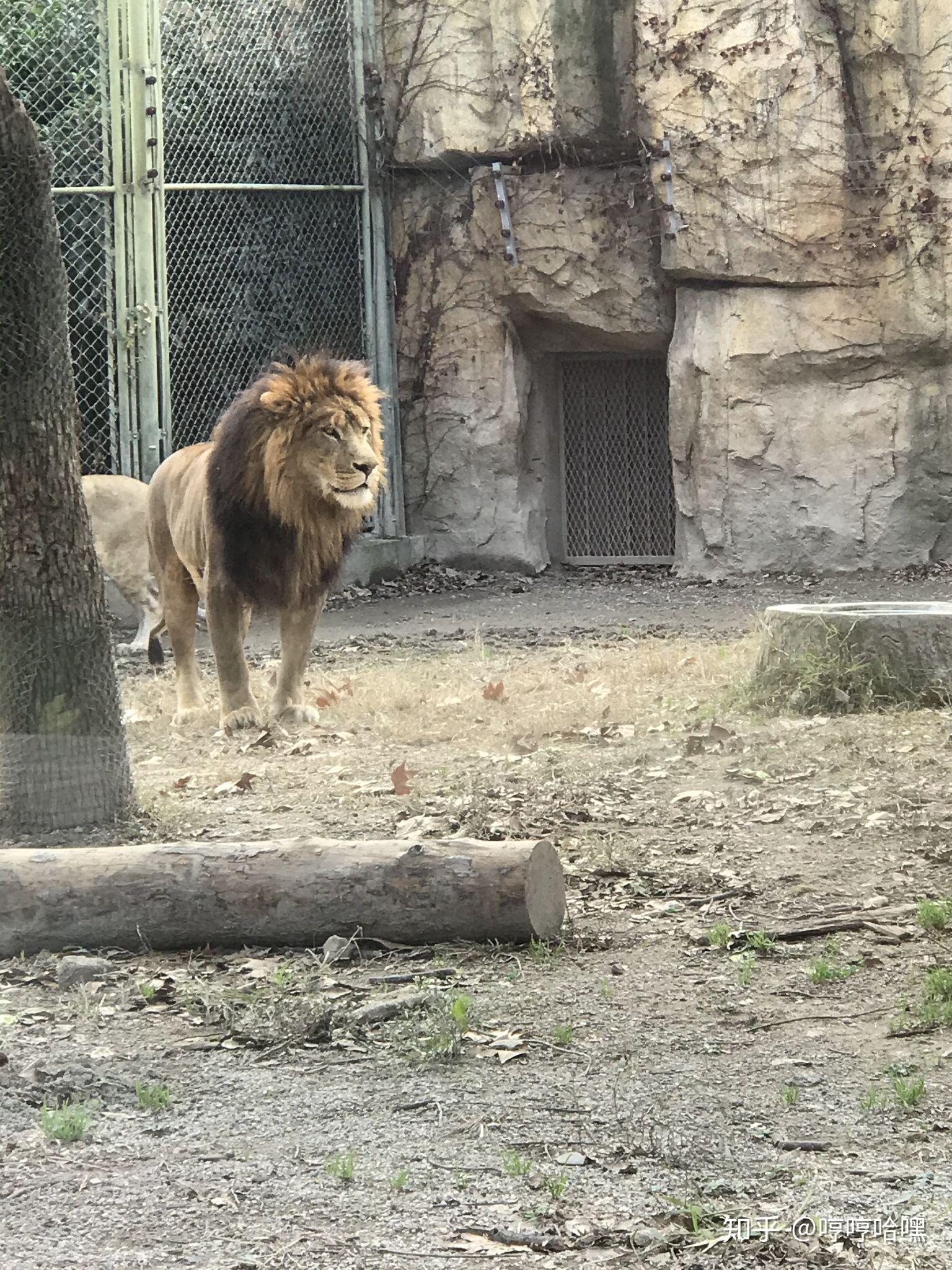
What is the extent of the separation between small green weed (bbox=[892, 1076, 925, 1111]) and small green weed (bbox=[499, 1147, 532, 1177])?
744mm

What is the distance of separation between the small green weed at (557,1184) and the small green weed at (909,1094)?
0.71 metres

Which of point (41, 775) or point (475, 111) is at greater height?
point (475, 111)

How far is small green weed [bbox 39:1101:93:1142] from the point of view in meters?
3.10

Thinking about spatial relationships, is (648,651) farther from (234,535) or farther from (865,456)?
(865,456)

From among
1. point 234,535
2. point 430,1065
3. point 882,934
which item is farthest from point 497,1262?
point 234,535

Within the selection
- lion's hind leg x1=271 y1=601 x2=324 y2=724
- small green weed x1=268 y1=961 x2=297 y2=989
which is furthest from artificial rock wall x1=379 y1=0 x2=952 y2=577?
small green weed x1=268 y1=961 x2=297 y2=989

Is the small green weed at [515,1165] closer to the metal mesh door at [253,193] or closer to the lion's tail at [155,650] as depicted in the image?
the lion's tail at [155,650]

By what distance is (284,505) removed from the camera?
766cm

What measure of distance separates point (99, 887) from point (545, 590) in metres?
10.0

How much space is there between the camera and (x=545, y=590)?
46.4ft

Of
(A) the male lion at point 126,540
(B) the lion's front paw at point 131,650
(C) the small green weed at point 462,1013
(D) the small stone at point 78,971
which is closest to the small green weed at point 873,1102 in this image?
(C) the small green weed at point 462,1013

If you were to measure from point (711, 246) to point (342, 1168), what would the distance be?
12.0 metres

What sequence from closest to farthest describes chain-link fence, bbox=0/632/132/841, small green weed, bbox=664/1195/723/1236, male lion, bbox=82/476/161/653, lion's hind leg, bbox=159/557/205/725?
small green weed, bbox=664/1195/723/1236
chain-link fence, bbox=0/632/132/841
lion's hind leg, bbox=159/557/205/725
male lion, bbox=82/476/161/653

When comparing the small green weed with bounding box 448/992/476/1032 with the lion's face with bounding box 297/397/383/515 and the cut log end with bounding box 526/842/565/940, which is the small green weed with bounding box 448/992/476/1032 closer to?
the cut log end with bounding box 526/842/565/940
